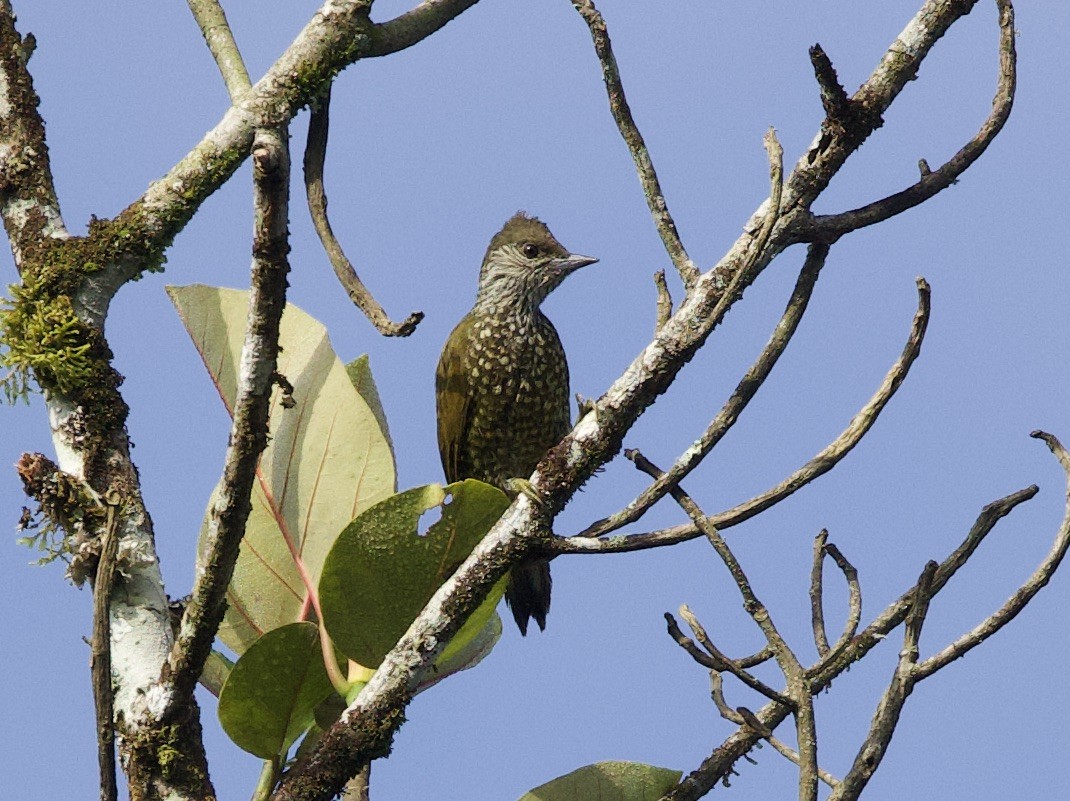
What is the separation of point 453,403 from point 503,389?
20cm

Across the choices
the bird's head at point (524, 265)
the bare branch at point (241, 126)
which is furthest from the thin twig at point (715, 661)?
the bird's head at point (524, 265)

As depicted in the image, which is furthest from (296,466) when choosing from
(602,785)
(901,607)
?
(901,607)

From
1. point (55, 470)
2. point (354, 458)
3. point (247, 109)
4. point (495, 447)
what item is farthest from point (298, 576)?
point (495, 447)

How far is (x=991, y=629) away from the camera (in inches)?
92.4

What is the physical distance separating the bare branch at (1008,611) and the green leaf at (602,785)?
2.69ft

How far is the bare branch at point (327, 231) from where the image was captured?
276 centimetres

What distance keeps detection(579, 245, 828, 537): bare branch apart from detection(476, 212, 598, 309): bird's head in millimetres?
2657

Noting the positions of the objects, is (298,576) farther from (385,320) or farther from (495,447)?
(495,447)

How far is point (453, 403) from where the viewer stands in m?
4.99

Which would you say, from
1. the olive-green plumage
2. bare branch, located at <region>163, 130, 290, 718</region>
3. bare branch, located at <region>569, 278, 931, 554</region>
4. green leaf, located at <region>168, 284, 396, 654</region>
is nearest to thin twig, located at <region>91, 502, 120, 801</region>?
bare branch, located at <region>163, 130, 290, 718</region>

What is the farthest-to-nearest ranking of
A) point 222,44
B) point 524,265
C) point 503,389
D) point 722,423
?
point 524,265 → point 503,389 → point 222,44 → point 722,423

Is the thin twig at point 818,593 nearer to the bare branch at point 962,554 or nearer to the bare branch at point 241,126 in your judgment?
the bare branch at point 962,554

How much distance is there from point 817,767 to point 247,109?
1.88 meters

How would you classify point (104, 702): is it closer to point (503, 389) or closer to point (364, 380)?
point (364, 380)
